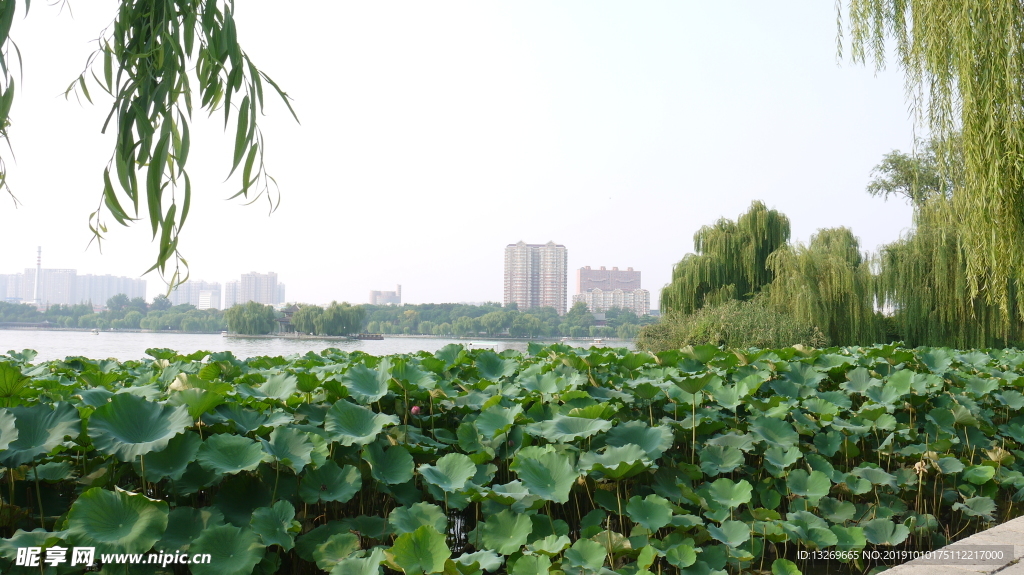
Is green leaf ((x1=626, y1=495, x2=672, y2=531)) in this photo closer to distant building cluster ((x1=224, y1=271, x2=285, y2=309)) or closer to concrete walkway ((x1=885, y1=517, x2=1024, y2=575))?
concrete walkway ((x1=885, y1=517, x2=1024, y2=575))

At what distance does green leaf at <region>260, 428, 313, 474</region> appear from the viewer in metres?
1.25

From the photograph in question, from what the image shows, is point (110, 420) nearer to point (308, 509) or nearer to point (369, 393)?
point (308, 509)

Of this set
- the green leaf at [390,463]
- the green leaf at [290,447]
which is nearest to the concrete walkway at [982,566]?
the green leaf at [390,463]

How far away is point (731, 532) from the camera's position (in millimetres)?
1482

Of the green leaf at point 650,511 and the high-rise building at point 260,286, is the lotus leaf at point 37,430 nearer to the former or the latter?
the green leaf at point 650,511

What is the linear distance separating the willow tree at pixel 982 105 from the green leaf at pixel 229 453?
461 centimetres

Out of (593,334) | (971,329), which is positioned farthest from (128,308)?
(971,329)

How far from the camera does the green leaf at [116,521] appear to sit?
103 centimetres

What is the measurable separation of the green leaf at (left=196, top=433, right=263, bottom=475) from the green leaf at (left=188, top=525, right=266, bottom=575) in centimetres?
12

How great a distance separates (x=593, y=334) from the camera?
2898cm

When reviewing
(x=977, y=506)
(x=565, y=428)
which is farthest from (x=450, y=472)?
(x=977, y=506)

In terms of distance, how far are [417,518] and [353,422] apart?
0.29 m

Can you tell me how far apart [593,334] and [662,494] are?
2762 cm

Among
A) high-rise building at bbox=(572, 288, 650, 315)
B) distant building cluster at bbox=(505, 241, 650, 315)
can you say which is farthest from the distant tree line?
distant building cluster at bbox=(505, 241, 650, 315)
